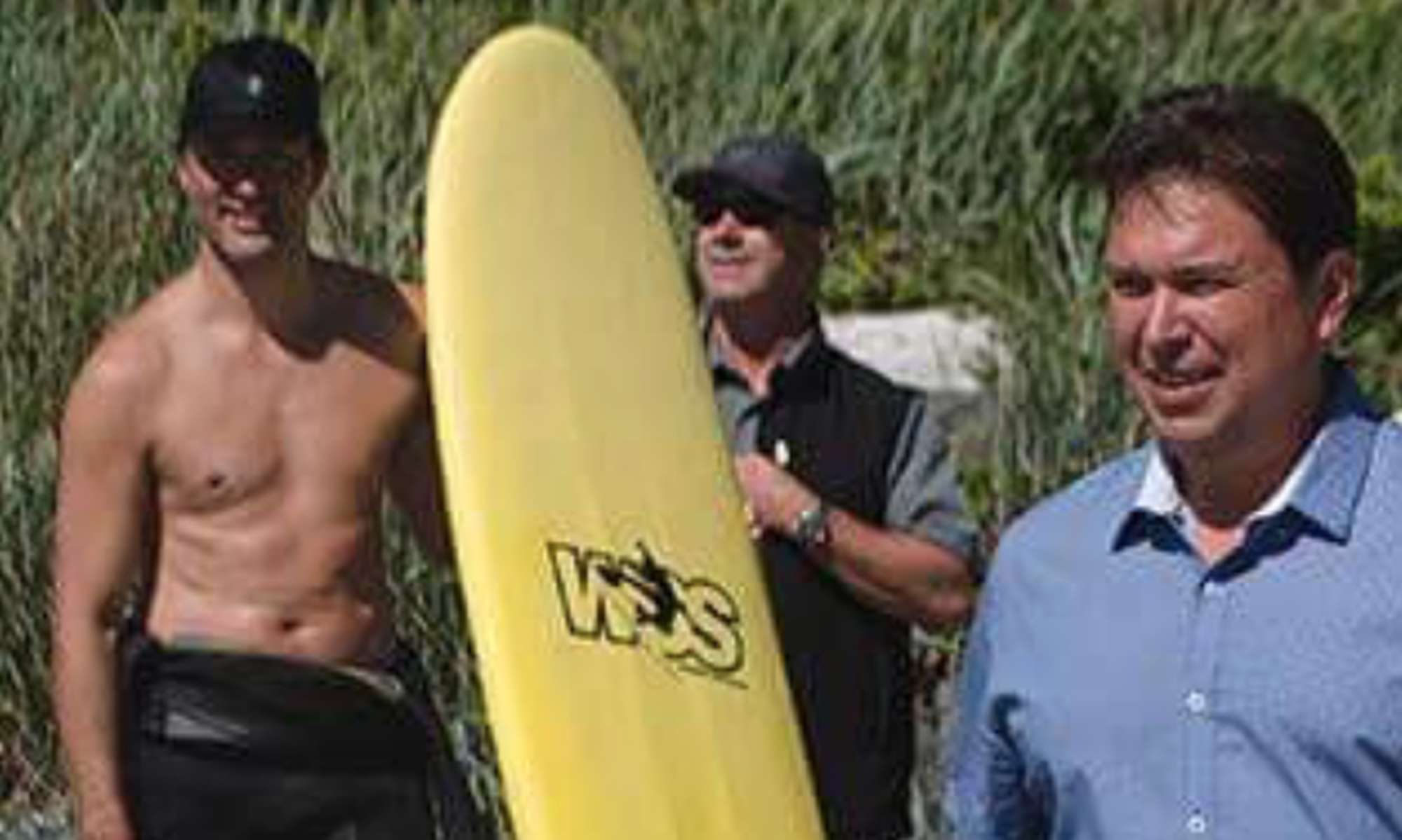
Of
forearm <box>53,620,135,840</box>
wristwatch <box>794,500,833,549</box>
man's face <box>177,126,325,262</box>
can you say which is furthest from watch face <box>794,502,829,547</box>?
forearm <box>53,620,135,840</box>

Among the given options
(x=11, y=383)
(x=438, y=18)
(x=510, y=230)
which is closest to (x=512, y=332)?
(x=510, y=230)

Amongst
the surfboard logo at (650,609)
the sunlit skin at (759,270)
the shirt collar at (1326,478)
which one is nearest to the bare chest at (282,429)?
the sunlit skin at (759,270)

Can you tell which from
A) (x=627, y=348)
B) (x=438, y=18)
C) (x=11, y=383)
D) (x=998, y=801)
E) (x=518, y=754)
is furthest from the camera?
(x=438, y=18)

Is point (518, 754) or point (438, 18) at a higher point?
point (518, 754)

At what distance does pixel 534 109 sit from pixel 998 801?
157cm

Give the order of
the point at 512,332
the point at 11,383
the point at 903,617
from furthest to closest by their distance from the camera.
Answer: the point at 11,383, the point at 903,617, the point at 512,332

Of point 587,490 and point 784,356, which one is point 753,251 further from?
point 587,490

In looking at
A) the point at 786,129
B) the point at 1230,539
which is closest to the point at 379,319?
the point at 1230,539

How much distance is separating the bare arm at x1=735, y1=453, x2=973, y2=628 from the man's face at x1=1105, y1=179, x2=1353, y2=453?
5.66ft

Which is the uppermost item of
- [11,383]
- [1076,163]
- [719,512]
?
[719,512]

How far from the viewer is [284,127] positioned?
15.6ft

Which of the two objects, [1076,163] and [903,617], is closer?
[903,617]

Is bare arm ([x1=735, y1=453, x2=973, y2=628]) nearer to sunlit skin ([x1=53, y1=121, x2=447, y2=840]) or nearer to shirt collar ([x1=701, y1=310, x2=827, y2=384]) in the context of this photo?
shirt collar ([x1=701, y1=310, x2=827, y2=384])

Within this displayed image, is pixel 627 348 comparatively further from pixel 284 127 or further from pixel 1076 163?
pixel 1076 163
